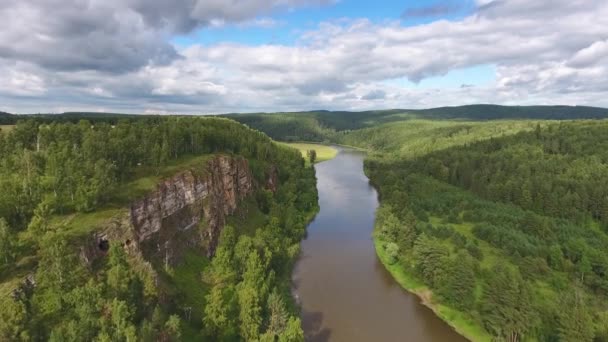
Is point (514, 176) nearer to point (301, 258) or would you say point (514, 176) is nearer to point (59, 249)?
point (301, 258)

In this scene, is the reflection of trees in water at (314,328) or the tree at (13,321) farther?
the reflection of trees in water at (314,328)

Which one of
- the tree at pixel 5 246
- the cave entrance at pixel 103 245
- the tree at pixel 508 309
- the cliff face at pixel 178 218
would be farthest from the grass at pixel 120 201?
the tree at pixel 508 309

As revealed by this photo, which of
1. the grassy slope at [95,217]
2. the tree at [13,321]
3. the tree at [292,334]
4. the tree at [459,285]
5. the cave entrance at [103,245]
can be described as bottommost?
the tree at [459,285]

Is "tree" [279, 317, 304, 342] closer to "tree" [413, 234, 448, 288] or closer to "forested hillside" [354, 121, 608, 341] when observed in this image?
"forested hillside" [354, 121, 608, 341]

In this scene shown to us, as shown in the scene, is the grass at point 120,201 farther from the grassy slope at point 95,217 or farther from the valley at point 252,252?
the valley at point 252,252

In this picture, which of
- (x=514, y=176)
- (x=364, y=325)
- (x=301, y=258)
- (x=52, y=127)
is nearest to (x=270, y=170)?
(x=301, y=258)

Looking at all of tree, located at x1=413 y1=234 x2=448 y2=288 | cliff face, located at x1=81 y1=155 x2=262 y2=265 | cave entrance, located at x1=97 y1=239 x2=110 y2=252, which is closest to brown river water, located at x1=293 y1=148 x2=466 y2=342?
tree, located at x1=413 y1=234 x2=448 y2=288

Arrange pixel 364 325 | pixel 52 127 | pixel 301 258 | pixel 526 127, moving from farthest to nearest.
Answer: pixel 526 127 < pixel 301 258 < pixel 52 127 < pixel 364 325
